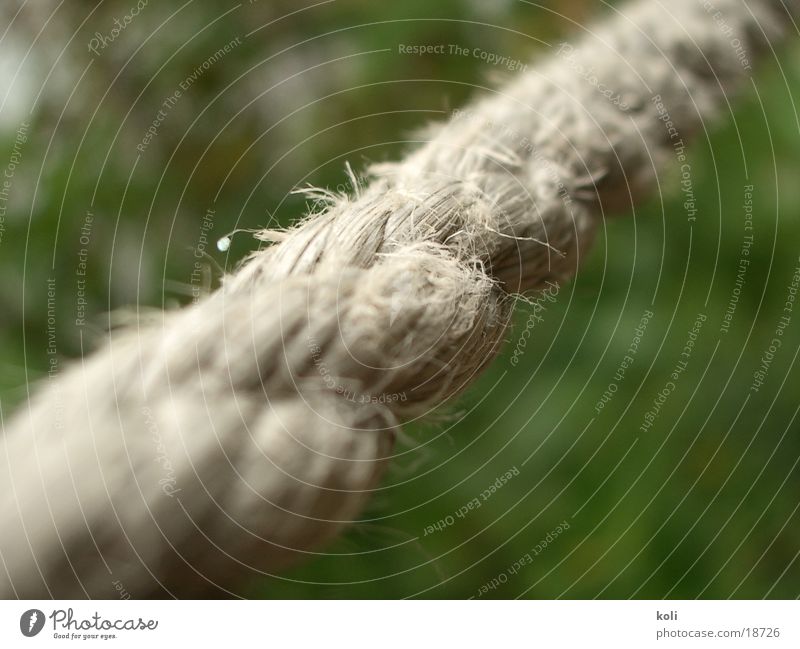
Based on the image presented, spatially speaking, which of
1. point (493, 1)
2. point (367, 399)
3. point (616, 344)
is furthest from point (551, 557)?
point (367, 399)

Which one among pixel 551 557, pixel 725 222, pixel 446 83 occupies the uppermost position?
pixel 446 83

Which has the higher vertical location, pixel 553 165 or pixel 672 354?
pixel 553 165

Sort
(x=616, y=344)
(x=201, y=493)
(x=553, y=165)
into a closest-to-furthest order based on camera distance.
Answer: (x=201, y=493)
(x=553, y=165)
(x=616, y=344)

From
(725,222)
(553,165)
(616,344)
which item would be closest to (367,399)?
(553,165)

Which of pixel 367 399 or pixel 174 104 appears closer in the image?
pixel 367 399

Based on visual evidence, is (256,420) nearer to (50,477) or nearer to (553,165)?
(50,477)

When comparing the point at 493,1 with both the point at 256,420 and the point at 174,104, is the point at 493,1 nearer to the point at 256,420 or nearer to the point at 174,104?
the point at 174,104
